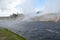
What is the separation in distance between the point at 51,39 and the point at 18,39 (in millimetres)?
23449

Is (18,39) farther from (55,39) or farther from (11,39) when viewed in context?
(55,39)

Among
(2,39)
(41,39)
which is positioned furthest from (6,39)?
(41,39)

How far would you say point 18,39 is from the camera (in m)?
41.5

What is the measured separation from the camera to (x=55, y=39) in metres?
61.5

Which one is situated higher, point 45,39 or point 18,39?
point 18,39

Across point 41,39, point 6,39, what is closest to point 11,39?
point 6,39

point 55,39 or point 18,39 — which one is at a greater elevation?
point 18,39

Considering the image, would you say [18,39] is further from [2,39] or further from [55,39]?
[55,39]

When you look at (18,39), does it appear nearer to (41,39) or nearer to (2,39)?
(2,39)

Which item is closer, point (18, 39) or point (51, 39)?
point (18, 39)

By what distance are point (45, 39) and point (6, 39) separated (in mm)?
24530

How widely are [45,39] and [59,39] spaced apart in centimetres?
533

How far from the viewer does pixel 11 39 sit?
40.5 metres

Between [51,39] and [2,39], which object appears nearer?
[2,39]
